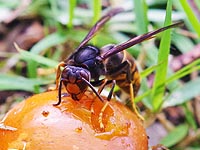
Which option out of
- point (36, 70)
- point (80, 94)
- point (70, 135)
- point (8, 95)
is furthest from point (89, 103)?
point (8, 95)

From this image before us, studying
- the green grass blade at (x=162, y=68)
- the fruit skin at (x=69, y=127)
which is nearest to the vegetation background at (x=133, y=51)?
the green grass blade at (x=162, y=68)

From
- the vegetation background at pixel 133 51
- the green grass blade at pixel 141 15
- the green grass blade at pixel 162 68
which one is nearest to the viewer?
the green grass blade at pixel 162 68

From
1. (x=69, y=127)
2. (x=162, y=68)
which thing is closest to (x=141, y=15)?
(x=162, y=68)

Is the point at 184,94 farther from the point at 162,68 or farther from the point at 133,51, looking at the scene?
the point at 133,51

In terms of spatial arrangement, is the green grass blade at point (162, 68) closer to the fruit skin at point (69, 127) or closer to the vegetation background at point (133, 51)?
the vegetation background at point (133, 51)

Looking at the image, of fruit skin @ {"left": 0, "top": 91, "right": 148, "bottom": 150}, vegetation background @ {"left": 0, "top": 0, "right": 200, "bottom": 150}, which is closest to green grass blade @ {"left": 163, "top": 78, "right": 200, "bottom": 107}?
vegetation background @ {"left": 0, "top": 0, "right": 200, "bottom": 150}

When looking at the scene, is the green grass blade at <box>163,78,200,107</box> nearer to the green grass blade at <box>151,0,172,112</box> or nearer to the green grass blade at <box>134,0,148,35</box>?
the green grass blade at <box>151,0,172,112</box>

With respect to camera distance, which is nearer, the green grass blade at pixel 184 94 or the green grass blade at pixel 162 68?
the green grass blade at pixel 162 68

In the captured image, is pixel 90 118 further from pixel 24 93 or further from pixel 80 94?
pixel 24 93
